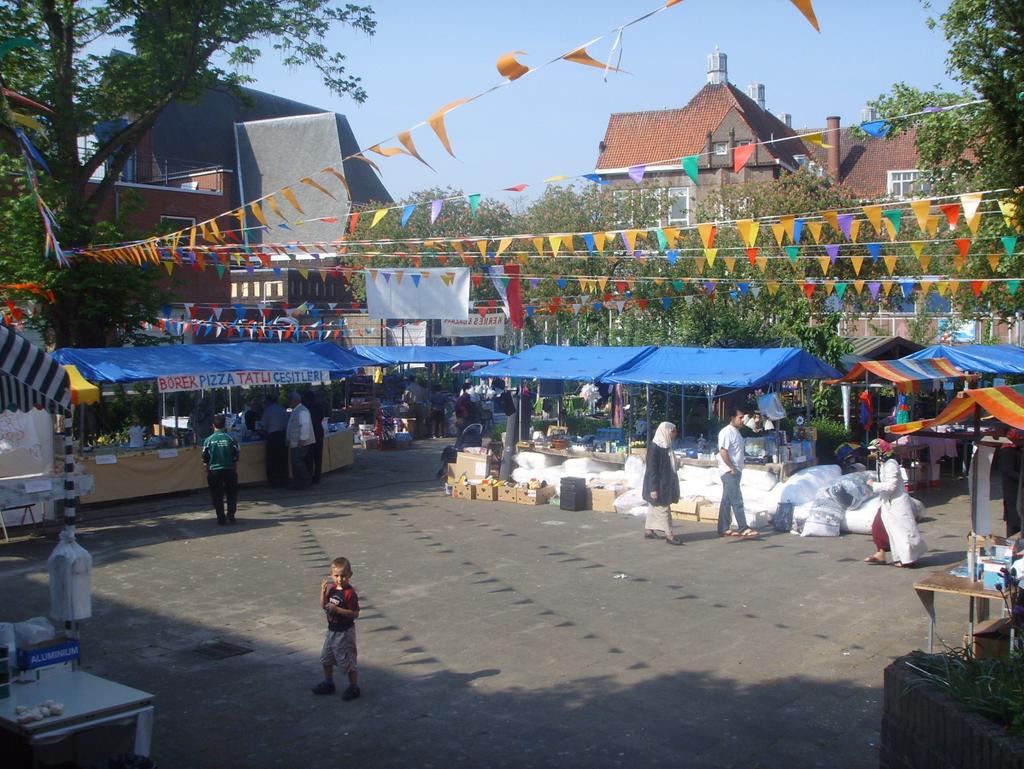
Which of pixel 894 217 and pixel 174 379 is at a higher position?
pixel 894 217

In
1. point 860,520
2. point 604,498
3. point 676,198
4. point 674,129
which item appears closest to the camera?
point 860,520

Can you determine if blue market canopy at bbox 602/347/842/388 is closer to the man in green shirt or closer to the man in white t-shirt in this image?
the man in white t-shirt

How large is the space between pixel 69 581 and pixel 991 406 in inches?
303

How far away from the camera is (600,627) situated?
29.1 ft

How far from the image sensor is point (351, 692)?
712 centimetres

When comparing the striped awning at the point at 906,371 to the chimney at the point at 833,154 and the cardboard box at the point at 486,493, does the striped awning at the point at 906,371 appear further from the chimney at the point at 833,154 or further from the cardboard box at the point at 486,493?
the chimney at the point at 833,154

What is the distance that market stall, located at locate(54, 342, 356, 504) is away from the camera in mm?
15891

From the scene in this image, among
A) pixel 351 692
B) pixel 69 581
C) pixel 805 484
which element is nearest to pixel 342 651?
pixel 351 692

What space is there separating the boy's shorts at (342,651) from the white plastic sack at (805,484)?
28.2 ft

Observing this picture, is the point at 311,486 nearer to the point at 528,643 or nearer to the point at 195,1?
the point at 195,1

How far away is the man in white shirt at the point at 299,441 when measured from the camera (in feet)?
57.9

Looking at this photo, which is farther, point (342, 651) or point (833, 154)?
point (833, 154)

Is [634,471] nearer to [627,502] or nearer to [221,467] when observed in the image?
[627,502]

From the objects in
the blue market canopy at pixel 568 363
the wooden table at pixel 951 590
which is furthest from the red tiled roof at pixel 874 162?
the wooden table at pixel 951 590
